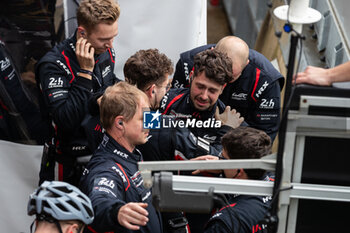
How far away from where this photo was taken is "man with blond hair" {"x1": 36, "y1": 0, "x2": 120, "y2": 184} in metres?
3.90

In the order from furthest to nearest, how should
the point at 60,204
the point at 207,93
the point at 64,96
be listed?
1. the point at 64,96
2. the point at 207,93
3. the point at 60,204

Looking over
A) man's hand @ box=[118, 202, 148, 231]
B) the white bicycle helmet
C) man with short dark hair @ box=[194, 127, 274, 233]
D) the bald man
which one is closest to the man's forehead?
man with short dark hair @ box=[194, 127, 274, 233]

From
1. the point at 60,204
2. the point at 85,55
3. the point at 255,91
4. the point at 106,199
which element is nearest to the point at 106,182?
the point at 106,199

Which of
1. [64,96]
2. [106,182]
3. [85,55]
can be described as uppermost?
[85,55]

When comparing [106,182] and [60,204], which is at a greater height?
[60,204]

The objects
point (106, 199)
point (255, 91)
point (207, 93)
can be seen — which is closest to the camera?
point (106, 199)

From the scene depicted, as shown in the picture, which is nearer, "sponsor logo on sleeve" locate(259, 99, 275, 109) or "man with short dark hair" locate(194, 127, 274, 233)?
"man with short dark hair" locate(194, 127, 274, 233)

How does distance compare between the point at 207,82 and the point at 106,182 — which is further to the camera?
the point at 207,82

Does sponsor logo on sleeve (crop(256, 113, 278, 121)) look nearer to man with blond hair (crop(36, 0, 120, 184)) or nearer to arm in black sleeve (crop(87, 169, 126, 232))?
man with blond hair (crop(36, 0, 120, 184))

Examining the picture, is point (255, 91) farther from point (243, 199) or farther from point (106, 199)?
point (106, 199)

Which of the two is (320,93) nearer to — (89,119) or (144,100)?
(144,100)

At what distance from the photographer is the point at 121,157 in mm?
3250

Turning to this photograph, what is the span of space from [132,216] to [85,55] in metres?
1.64

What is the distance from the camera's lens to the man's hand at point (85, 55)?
3971mm
